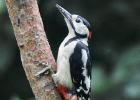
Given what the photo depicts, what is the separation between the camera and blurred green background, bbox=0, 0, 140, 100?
561 centimetres

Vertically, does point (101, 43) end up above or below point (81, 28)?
below

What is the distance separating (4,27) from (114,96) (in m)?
1.35

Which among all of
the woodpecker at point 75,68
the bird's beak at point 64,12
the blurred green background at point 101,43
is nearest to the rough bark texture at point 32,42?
the woodpecker at point 75,68

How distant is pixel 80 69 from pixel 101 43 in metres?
2.36

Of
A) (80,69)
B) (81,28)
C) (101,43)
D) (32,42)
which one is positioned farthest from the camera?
(101,43)

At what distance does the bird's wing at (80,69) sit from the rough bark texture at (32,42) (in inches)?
15.1

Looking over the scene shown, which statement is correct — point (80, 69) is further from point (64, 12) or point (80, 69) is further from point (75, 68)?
point (64, 12)

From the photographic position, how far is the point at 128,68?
5.49 meters

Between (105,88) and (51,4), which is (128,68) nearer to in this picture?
(105,88)

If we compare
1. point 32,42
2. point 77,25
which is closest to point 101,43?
point 77,25

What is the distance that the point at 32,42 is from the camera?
11.6 ft

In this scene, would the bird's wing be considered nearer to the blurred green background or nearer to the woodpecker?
the woodpecker

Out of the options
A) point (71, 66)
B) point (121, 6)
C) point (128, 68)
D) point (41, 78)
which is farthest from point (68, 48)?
point (121, 6)

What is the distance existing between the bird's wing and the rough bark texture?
0.38 m
